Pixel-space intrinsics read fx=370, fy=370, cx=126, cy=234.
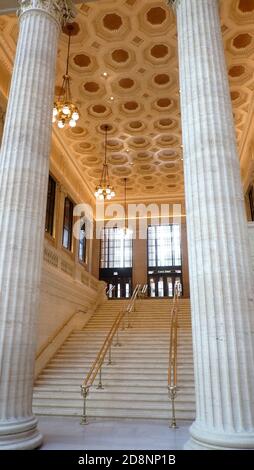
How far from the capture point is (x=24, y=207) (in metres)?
5.35

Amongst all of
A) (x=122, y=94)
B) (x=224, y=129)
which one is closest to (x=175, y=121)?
(x=122, y=94)

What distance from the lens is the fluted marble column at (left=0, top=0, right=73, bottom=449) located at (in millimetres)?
4664

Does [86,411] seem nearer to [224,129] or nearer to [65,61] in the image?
[224,129]

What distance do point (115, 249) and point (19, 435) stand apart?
18.5 metres

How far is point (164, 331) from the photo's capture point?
35.9 feet

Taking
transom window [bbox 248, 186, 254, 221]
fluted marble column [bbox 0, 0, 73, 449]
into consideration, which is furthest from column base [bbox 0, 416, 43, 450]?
transom window [bbox 248, 186, 254, 221]

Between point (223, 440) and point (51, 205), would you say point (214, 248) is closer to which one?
point (223, 440)

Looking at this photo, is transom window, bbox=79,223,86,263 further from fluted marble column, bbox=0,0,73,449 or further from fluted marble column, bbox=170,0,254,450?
fluted marble column, bbox=170,0,254,450

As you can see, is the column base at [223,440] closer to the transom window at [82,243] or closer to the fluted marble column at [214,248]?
the fluted marble column at [214,248]

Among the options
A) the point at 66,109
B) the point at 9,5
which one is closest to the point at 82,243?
the point at 66,109

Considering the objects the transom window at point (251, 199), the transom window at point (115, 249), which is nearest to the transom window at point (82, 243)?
the transom window at point (115, 249)

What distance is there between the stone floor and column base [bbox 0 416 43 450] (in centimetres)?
24

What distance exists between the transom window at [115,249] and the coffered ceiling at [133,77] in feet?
19.2

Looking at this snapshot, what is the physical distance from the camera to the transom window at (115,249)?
2258 cm
